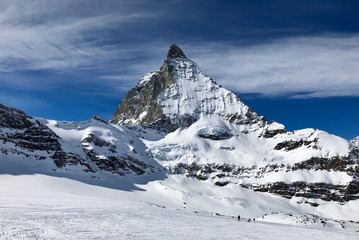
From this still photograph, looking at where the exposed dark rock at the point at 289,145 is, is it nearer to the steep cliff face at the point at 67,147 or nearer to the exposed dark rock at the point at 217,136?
the exposed dark rock at the point at 217,136

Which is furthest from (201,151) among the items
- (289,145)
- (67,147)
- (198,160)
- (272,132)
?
(67,147)

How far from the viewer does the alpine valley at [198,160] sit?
344ft

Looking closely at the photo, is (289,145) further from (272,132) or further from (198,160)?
(198,160)

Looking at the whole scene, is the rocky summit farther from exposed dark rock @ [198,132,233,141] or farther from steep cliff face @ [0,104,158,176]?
exposed dark rock @ [198,132,233,141]

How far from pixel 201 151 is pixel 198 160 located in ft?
26.6

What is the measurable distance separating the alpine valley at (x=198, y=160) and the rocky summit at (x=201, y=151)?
1.44 feet

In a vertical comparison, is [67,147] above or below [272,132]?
below

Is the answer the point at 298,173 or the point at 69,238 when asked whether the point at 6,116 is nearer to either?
the point at 69,238

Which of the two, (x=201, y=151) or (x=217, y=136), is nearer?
(x=201, y=151)

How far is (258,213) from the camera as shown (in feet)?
350

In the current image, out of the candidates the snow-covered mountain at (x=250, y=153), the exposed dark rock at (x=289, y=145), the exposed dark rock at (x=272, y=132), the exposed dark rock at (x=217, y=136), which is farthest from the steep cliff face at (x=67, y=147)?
the exposed dark rock at (x=272, y=132)

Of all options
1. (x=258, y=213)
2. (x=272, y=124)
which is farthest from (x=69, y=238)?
(x=272, y=124)

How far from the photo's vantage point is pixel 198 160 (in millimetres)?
149250

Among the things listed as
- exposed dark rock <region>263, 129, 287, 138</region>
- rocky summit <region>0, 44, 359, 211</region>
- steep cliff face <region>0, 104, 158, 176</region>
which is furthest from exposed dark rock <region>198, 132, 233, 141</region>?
steep cliff face <region>0, 104, 158, 176</region>
